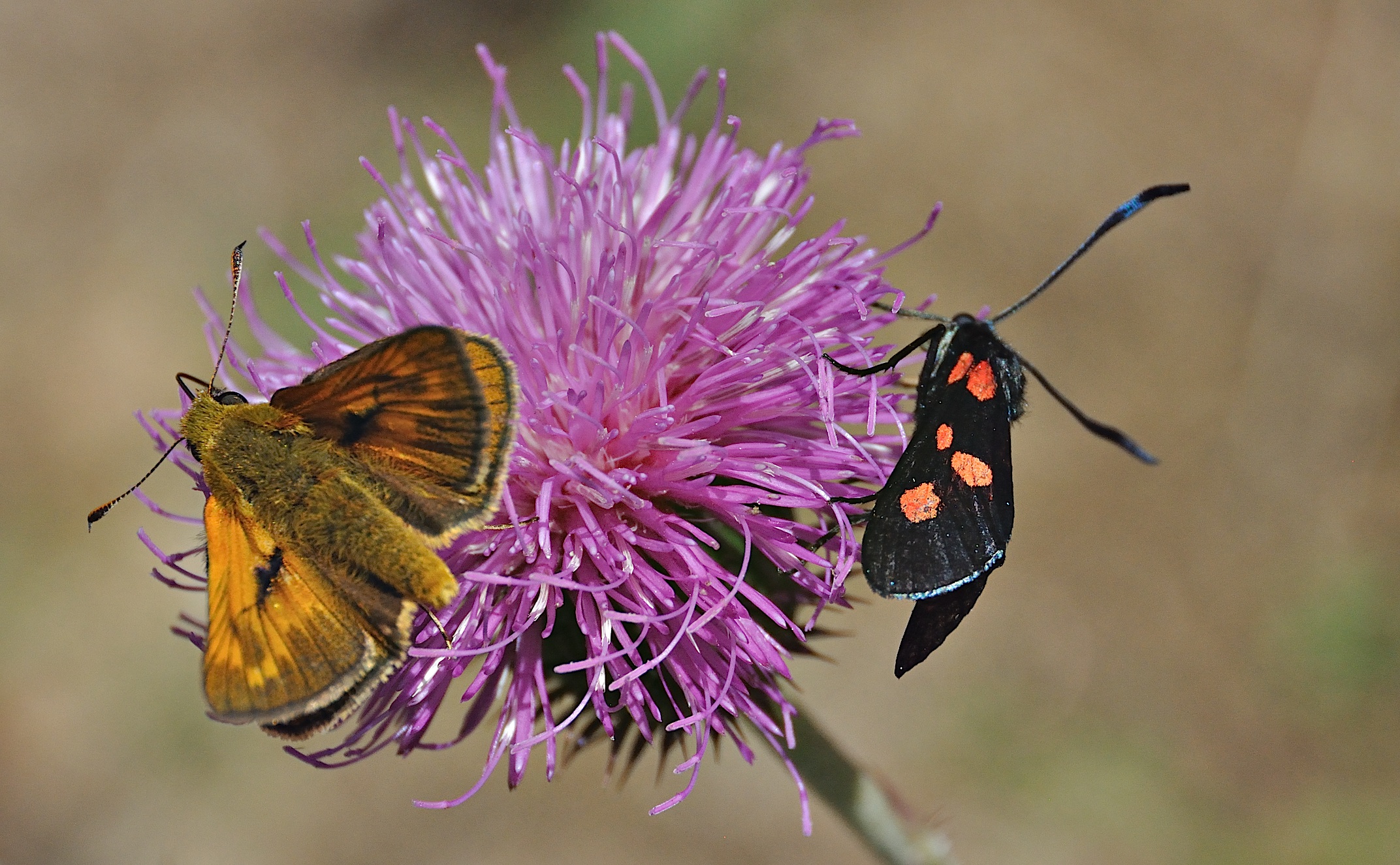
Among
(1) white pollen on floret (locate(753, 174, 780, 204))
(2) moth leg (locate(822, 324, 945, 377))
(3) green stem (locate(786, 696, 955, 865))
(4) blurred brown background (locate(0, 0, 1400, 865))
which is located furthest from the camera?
(4) blurred brown background (locate(0, 0, 1400, 865))

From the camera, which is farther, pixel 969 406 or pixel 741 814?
pixel 741 814

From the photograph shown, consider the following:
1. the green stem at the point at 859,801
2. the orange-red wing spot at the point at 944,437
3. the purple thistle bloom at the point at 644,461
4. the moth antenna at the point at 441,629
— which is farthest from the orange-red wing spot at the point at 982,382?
the moth antenna at the point at 441,629

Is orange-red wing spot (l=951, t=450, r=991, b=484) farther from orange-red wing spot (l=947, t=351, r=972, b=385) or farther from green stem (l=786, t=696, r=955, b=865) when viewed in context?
green stem (l=786, t=696, r=955, b=865)

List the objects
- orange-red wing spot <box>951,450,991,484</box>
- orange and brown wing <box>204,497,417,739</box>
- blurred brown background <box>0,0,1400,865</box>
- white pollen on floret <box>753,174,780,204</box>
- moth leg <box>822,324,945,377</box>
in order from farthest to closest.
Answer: blurred brown background <box>0,0,1400,865</box>, white pollen on floret <box>753,174,780,204</box>, moth leg <box>822,324,945,377</box>, orange-red wing spot <box>951,450,991,484</box>, orange and brown wing <box>204,497,417,739</box>

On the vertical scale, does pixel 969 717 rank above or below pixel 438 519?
below

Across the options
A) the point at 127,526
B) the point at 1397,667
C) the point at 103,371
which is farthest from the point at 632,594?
the point at 103,371

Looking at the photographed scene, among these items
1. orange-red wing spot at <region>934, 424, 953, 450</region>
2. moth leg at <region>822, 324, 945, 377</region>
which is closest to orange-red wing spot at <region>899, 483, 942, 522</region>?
orange-red wing spot at <region>934, 424, 953, 450</region>

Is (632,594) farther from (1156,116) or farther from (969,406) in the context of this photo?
(1156,116)
